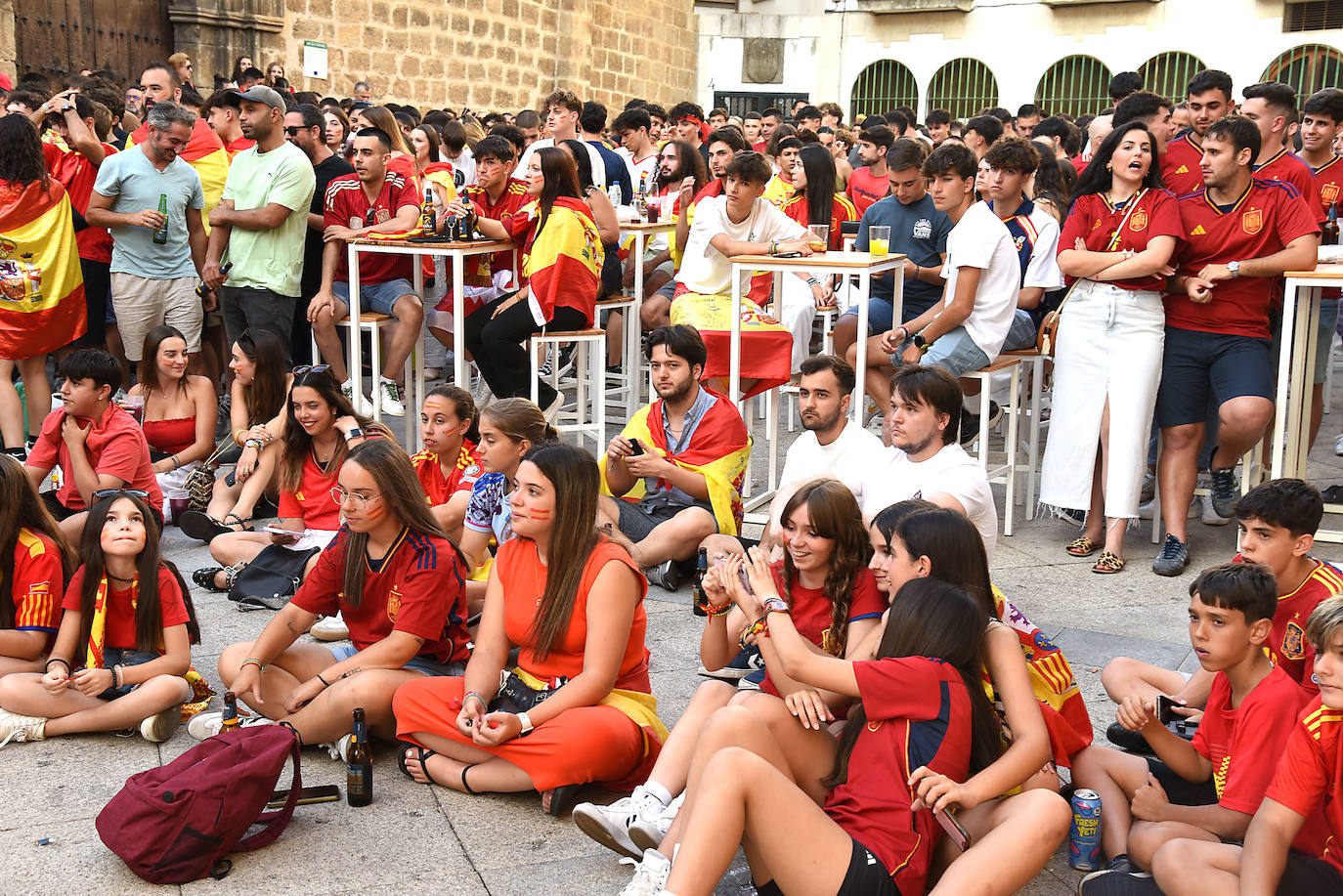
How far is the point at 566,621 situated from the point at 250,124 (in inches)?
190

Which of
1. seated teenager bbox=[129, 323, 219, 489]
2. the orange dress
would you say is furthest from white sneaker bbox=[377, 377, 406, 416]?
the orange dress

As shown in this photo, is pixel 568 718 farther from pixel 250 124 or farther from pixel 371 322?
pixel 250 124

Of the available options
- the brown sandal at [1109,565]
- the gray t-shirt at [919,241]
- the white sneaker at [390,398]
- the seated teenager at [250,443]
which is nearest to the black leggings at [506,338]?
the white sneaker at [390,398]

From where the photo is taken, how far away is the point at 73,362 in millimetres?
5398

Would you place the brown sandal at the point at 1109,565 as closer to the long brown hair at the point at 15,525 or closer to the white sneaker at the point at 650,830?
the white sneaker at the point at 650,830

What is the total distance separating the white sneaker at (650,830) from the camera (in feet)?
9.91

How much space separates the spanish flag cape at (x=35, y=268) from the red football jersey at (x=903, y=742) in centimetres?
561

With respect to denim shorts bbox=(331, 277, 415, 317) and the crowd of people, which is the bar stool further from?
denim shorts bbox=(331, 277, 415, 317)

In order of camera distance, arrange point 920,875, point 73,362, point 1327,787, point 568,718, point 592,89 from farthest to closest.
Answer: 1. point 592,89
2. point 73,362
3. point 568,718
4. point 920,875
5. point 1327,787

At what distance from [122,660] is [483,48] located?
14860 millimetres

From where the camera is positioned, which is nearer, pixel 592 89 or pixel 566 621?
pixel 566 621

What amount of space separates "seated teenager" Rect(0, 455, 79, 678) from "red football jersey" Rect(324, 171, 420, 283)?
369 cm

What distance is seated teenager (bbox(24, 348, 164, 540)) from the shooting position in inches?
212

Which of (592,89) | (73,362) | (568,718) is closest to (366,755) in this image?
(568,718)
